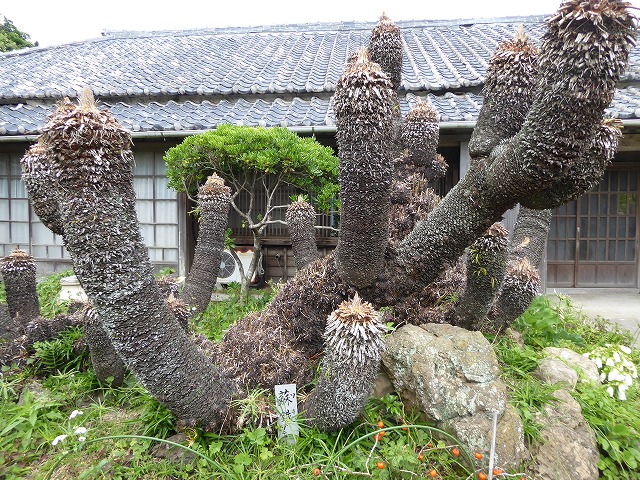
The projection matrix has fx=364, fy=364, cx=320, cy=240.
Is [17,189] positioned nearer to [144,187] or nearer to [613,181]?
[144,187]

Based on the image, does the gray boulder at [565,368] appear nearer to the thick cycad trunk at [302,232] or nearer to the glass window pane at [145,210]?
the thick cycad trunk at [302,232]

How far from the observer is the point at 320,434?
1916mm

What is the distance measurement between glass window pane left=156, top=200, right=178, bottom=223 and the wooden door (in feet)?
21.8

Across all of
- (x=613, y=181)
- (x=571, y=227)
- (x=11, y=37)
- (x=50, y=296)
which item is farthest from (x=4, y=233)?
(x=11, y=37)

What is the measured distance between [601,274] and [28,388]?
826cm

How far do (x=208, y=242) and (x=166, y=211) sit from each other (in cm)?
316

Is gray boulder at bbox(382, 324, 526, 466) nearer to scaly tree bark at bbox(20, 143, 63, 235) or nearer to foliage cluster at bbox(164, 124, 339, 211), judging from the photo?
scaly tree bark at bbox(20, 143, 63, 235)

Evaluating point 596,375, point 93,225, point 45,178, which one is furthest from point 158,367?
point 596,375

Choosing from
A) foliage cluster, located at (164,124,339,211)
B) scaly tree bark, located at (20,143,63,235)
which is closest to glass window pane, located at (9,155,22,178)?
foliage cluster, located at (164,124,339,211)

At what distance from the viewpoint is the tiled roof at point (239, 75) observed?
5.62 m

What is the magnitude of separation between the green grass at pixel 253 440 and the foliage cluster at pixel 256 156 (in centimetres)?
251

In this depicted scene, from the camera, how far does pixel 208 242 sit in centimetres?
338

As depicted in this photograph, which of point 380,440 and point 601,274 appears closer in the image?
point 380,440

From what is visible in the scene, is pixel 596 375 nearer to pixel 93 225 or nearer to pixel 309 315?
pixel 309 315
